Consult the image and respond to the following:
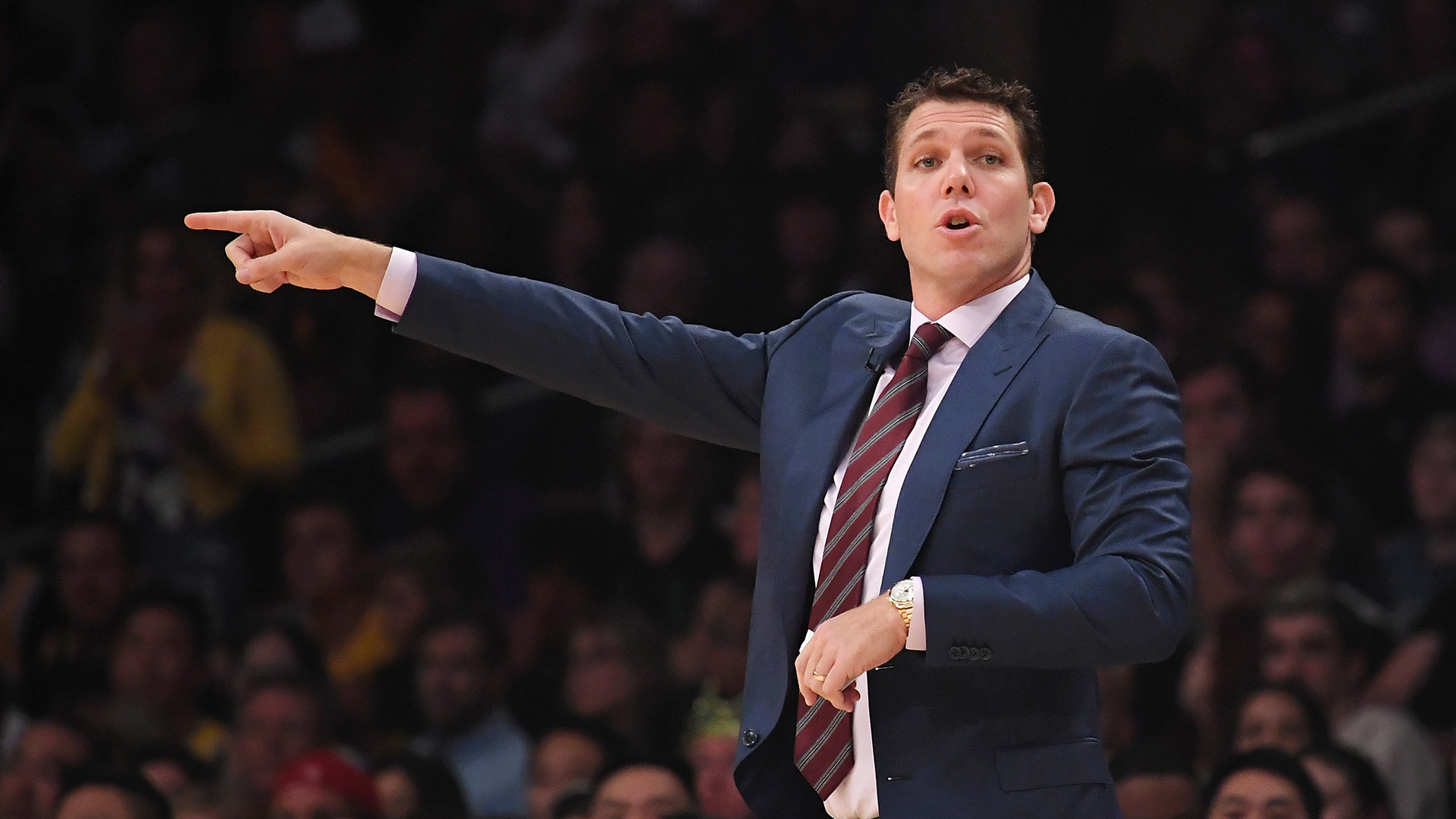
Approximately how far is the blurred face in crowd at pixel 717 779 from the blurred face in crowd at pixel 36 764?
1.82 m

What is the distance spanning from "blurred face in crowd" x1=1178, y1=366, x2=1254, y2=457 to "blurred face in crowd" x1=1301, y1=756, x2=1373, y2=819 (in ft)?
4.57

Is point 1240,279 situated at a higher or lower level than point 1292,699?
higher

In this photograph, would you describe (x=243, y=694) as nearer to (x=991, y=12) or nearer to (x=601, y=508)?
(x=601, y=508)

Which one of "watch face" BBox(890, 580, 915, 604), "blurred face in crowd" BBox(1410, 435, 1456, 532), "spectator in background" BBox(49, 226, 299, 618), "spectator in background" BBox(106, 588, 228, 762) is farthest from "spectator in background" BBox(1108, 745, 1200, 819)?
"spectator in background" BBox(49, 226, 299, 618)

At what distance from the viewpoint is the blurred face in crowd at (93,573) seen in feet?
20.9

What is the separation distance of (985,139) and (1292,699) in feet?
8.46

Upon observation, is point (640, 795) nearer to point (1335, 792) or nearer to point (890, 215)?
point (1335, 792)

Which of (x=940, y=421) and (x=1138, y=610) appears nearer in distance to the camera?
(x=1138, y=610)

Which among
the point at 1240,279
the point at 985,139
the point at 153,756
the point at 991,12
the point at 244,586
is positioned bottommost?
the point at 153,756

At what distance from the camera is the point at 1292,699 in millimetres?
4695

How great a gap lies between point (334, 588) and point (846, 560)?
414 centimetres

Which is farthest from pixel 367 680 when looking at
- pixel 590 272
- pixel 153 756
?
pixel 590 272

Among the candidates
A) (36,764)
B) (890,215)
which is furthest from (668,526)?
(890,215)

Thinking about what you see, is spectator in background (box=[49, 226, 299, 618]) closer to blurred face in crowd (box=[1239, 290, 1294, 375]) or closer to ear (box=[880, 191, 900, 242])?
blurred face in crowd (box=[1239, 290, 1294, 375])
